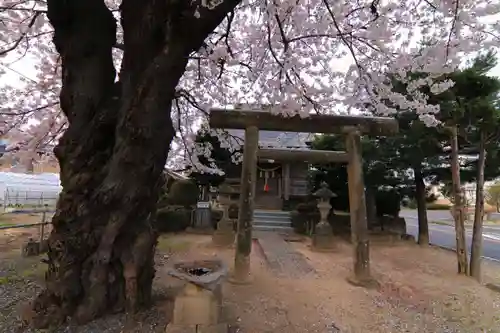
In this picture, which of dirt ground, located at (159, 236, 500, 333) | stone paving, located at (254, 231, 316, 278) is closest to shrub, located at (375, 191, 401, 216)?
stone paving, located at (254, 231, 316, 278)

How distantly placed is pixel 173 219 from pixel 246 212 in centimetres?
649

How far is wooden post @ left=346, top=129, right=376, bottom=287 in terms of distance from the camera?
541 centimetres

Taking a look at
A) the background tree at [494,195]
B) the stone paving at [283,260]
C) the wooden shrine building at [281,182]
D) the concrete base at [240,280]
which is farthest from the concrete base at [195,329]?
the background tree at [494,195]

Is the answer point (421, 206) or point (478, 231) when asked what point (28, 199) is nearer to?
point (421, 206)

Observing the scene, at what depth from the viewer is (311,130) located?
19.7 feet

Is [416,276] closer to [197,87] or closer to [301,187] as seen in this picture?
[197,87]

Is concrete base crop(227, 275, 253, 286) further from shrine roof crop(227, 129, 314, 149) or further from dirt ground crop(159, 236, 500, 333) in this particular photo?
shrine roof crop(227, 129, 314, 149)

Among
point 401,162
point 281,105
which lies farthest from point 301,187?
point 281,105

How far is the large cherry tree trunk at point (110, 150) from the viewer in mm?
3283

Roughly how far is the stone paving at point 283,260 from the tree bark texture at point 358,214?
0.89 metres

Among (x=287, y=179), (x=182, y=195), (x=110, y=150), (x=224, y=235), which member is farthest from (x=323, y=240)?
(x=287, y=179)

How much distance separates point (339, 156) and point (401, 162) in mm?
3863

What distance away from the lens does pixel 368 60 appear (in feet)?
17.5

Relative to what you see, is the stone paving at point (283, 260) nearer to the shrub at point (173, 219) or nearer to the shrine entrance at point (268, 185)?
the shrub at point (173, 219)
